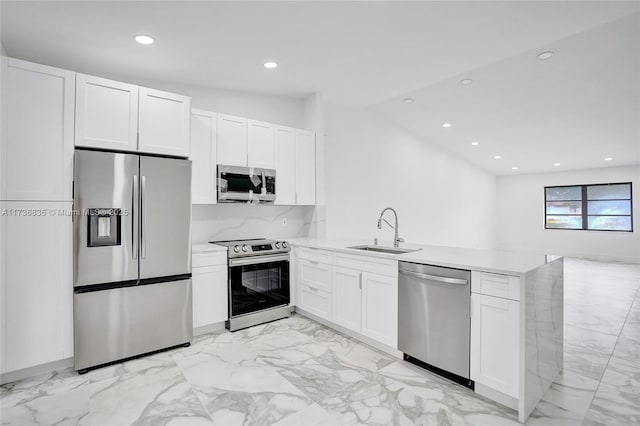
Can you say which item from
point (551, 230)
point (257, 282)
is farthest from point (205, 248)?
point (551, 230)

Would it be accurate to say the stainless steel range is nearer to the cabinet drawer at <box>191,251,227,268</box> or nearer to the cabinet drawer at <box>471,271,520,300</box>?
the cabinet drawer at <box>191,251,227,268</box>

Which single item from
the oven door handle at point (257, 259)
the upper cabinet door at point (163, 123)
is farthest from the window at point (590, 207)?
the upper cabinet door at point (163, 123)

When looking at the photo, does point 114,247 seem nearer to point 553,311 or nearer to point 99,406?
point 99,406

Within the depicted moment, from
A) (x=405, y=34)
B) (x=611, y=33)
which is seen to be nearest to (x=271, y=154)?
(x=405, y=34)

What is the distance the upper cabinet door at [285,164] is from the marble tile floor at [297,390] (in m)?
1.73

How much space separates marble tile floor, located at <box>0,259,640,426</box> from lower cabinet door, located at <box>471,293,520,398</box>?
0.17 meters

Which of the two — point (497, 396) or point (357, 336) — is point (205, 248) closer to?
point (357, 336)

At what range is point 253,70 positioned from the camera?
3604 millimetres

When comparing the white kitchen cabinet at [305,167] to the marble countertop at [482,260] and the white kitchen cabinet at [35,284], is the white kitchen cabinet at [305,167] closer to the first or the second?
the marble countertop at [482,260]

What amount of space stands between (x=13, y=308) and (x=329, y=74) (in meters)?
3.64

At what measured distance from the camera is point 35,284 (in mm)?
2494

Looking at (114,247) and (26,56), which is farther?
(26,56)

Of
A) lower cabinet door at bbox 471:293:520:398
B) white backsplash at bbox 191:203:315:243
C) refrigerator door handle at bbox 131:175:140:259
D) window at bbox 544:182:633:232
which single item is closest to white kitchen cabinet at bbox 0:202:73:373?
refrigerator door handle at bbox 131:175:140:259

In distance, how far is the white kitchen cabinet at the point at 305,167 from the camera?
4.32 metres
